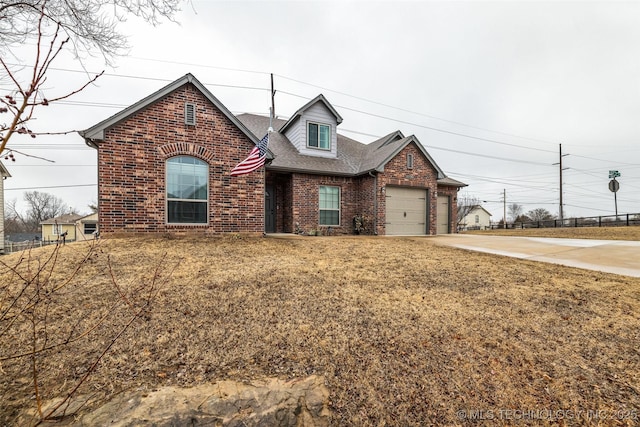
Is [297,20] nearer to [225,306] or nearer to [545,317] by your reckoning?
[225,306]

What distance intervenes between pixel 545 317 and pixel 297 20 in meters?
12.6

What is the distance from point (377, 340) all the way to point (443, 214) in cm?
1523

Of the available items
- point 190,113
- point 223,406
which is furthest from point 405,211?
point 223,406

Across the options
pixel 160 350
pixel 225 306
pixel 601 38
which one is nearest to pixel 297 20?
pixel 225 306

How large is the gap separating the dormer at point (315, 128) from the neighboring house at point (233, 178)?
5 centimetres

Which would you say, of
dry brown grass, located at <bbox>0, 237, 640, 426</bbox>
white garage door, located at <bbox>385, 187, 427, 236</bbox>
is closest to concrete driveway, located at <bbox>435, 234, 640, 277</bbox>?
dry brown grass, located at <bbox>0, 237, 640, 426</bbox>

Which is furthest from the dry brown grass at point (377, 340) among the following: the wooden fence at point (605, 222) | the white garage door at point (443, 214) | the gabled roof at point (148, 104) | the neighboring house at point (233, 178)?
the wooden fence at point (605, 222)

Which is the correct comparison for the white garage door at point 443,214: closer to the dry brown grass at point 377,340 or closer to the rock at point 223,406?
the dry brown grass at point 377,340

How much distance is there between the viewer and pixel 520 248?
9.51 m

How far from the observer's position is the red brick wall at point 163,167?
8.31 metres

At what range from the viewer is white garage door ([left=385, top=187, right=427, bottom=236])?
1392 centimetres

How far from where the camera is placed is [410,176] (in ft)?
46.8

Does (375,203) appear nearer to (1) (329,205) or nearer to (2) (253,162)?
(1) (329,205)

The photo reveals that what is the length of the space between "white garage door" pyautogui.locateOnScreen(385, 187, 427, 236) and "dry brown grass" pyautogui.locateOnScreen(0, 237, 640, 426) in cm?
799
